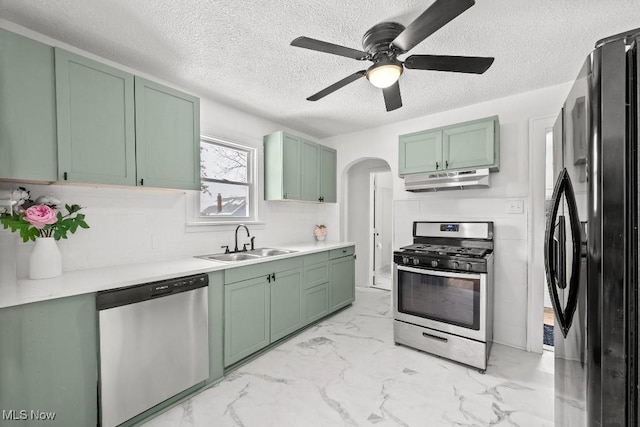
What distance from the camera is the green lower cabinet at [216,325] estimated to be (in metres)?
2.12

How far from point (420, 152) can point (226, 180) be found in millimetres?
2212

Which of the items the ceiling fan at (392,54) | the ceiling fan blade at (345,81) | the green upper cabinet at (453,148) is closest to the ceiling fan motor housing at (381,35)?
the ceiling fan at (392,54)

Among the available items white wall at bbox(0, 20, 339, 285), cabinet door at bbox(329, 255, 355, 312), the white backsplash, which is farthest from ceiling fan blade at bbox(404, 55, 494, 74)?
cabinet door at bbox(329, 255, 355, 312)

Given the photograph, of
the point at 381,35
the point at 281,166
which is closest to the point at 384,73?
the point at 381,35

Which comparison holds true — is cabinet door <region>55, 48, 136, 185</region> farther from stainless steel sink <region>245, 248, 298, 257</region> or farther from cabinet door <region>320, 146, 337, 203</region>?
cabinet door <region>320, 146, 337, 203</region>

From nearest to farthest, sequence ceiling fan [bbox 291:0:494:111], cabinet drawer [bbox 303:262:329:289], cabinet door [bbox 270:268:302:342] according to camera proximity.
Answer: ceiling fan [bbox 291:0:494:111], cabinet door [bbox 270:268:302:342], cabinet drawer [bbox 303:262:329:289]

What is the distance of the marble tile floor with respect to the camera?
1772 mm

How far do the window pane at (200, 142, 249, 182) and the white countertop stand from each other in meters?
1.11

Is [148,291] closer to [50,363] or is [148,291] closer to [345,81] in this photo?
[50,363]

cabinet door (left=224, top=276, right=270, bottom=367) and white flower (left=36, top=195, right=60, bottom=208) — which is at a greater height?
white flower (left=36, top=195, right=60, bottom=208)

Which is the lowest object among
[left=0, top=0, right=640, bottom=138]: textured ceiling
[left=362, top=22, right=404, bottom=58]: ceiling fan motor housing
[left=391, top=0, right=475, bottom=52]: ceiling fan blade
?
[left=391, top=0, right=475, bottom=52]: ceiling fan blade

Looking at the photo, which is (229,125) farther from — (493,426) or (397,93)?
(493,426)

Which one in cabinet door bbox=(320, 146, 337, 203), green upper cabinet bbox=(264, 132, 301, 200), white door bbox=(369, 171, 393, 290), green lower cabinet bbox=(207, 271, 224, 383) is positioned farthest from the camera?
white door bbox=(369, 171, 393, 290)

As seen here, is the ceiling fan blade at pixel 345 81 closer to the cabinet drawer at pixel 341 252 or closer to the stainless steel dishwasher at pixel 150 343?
the stainless steel dishwasher at pixel 150 343
